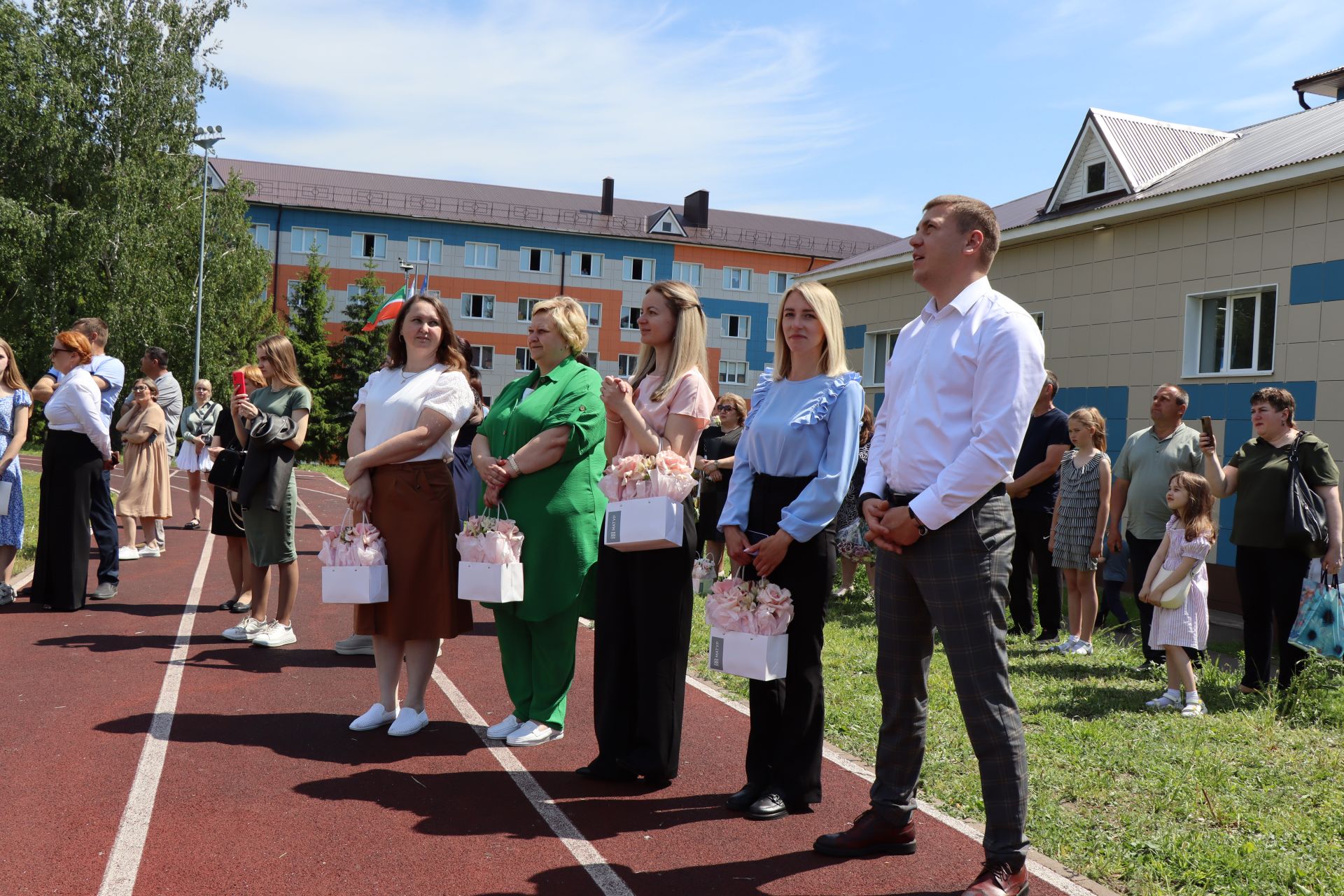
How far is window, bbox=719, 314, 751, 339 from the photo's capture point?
196 feet

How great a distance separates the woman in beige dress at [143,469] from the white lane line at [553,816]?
744 centimetres

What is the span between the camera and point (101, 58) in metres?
34.1

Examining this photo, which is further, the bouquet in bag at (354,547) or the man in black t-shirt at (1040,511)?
the man in black t-shirt at (1040,511)

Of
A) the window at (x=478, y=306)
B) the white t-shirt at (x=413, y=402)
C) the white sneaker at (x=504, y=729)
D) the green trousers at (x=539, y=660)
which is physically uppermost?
the window at (x=478, y=306)

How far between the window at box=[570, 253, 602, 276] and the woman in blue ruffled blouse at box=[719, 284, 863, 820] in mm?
53731

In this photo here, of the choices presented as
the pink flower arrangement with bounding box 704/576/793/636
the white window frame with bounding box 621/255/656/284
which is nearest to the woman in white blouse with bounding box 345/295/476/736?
the pink flower arrangement with bounding box 704/576/793/636

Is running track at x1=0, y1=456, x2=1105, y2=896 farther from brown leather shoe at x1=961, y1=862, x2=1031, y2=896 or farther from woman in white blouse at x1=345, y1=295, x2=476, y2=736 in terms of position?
woman in white blouse at x1=345, y1=295, x2=476, y2=736

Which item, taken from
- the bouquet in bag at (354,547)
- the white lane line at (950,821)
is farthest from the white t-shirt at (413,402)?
the white lane line at (950,821)

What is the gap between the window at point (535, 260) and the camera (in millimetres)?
56469

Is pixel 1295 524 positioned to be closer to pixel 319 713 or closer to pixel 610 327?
pixel 319 713

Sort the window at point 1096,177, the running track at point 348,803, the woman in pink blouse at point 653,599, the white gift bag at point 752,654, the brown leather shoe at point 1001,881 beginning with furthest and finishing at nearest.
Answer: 1. the window at point 1096,177
2. the woman in pink blouse at point 653,599
3. the white gift bag at point 752,654
4. the running track at point 348,803
5. the brown leather shoe at point 1001,881

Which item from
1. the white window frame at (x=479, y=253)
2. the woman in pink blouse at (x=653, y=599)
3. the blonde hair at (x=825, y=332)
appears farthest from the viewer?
the white window frame at (x=479, y=253)

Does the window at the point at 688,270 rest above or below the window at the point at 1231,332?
above

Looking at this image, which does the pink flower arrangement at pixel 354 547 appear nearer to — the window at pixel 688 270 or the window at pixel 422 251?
the window at pixel 422 251
